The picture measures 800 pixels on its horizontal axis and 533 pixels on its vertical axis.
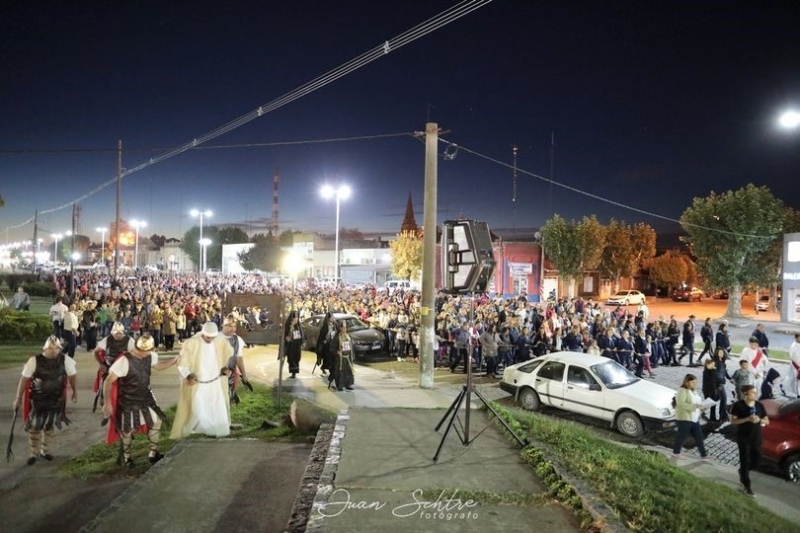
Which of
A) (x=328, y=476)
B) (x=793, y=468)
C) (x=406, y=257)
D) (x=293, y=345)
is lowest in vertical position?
(x=793, y=468)

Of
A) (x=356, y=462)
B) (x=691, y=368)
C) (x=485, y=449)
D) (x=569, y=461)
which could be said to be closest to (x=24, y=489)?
(x=356, y=462)

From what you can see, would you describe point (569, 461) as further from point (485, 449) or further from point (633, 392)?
point (633, 392)

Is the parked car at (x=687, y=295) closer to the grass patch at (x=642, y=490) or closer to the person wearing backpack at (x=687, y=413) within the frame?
the person wearing backpack at (x=687, y=413)

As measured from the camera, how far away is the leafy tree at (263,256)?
80.7m

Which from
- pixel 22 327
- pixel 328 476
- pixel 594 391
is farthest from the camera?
pixel 22 327

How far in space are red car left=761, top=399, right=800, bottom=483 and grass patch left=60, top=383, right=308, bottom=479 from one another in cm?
712

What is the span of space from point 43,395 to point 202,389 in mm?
2006

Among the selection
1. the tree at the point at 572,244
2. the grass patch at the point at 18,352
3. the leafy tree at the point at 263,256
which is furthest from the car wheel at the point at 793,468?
the leafy tree at the point at 263,256

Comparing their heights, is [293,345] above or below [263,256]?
below

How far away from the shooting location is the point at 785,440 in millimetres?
8289

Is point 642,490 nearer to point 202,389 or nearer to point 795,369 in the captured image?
point 202,389

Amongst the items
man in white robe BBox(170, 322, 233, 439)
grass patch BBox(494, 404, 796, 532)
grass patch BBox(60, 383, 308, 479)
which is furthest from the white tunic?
grass patch BBox(494, 404, 796, 532)

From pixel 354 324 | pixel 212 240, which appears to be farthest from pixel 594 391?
pixel 212 240

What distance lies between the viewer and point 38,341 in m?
19.4
